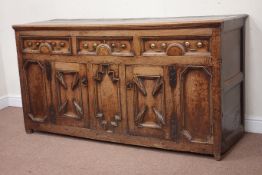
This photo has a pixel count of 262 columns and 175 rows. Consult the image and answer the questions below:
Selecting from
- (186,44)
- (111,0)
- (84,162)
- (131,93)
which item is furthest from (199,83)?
(111,0)

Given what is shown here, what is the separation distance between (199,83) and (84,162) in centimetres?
84

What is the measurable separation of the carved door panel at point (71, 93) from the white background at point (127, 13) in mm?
636

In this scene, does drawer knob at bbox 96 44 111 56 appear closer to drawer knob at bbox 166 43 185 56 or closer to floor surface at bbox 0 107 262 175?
drawer knob at bbox 166 43 185 56

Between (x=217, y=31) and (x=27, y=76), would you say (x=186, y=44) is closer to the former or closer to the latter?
(x=217, y=31)

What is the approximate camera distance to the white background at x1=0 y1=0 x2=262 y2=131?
2842 millimetres

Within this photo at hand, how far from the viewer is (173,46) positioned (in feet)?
8.11

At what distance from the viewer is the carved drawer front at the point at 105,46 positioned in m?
2.63

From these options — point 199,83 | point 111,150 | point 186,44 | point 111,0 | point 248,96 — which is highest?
point 111,0

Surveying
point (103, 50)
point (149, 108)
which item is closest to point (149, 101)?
point (149, 108)

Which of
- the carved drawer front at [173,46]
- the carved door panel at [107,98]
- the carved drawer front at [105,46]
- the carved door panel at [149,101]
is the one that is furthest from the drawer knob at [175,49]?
the carved door panel at [107,98]

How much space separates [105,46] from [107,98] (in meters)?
0.34

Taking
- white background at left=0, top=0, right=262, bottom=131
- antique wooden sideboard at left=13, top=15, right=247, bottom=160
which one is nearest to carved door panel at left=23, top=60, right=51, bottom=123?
antique wooden sideboard at left=13, top=15, right=247, bottom=160

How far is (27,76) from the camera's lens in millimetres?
3064

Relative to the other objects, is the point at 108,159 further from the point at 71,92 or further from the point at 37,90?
the point at 37,90
